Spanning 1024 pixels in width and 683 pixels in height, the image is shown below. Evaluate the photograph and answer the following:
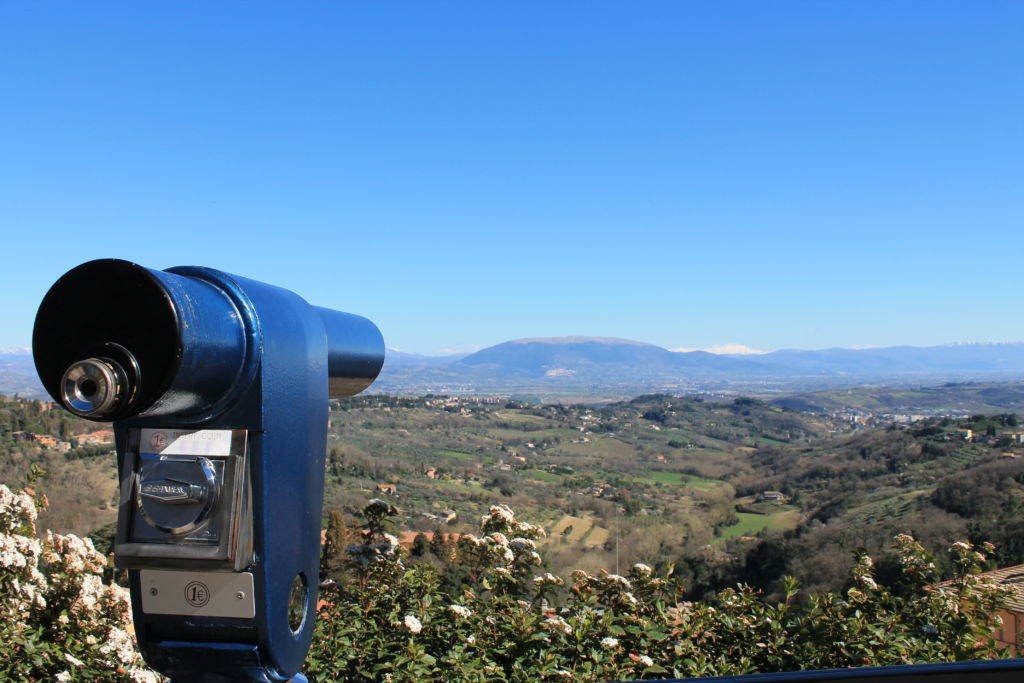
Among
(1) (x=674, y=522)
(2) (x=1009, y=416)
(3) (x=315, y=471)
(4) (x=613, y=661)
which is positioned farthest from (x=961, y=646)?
(2) (x=1009, y=416)

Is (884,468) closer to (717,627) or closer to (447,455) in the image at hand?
(447,455)

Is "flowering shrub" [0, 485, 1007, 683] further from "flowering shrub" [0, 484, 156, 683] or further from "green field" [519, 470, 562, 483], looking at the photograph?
"green field" [519, 470, 562, 483]

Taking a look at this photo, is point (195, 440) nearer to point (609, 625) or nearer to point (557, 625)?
point (557, 625)

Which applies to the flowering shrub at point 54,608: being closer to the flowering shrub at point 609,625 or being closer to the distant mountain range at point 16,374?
the flowering shrub at point 609,625

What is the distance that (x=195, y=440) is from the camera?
1.05 metres

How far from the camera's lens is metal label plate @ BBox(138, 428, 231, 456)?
105cm

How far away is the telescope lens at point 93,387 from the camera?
0.95 metres

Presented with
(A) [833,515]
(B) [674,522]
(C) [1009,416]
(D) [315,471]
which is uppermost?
(D) [315,471]

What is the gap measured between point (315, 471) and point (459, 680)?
1602 mm

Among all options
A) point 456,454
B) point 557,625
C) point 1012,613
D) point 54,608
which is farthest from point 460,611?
point 456,454

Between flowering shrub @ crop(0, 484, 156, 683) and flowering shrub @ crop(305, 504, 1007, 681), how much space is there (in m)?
0.78

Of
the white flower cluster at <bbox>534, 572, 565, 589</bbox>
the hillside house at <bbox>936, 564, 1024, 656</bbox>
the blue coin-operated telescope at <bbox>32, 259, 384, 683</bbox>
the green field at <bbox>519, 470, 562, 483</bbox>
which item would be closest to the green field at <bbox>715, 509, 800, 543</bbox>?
the green field at <bbox>519, 470, 562, 483</bbox>

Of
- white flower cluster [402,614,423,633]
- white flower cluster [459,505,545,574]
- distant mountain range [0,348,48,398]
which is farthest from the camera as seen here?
distant mountain range [0,348,48,398]

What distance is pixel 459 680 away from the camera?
8.27ft
